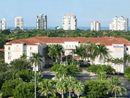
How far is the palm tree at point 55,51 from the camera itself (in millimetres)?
79562

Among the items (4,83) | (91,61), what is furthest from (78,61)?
(4,83)

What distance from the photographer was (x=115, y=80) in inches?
1971

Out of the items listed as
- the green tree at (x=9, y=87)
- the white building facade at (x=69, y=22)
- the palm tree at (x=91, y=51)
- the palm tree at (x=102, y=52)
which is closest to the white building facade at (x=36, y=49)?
the palm tree at (x=102, y=52)

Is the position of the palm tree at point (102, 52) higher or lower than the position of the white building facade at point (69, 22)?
lower

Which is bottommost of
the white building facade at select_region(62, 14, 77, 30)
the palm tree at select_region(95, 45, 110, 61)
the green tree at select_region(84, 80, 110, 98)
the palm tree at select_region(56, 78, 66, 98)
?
the green tree at select_region(84, 80, 110, 98)

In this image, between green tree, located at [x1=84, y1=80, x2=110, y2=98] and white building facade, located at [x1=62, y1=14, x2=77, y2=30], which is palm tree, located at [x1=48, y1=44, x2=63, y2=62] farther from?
white building facade, located at [x1=62, y1=14, x2=77, y2=30]

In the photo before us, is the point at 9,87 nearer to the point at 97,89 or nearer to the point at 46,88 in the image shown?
the point at 46,88

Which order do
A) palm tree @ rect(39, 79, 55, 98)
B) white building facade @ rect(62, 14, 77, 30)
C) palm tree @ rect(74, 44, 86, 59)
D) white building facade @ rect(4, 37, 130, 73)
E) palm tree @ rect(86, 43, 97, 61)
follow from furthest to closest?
white building facade @ rect(62, 14, 77, 30)
palm tree @ rect(74, 44, 86, 59)
palm tree @ rect(86, 43, 97, 61)
white building facade @ rect(4, 37, 130, 73)
palm tree @ rect(39, 79, 55, 98)

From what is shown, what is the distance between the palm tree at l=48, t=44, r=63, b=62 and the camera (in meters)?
79.6

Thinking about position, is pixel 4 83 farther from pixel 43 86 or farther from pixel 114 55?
pixel 114 55

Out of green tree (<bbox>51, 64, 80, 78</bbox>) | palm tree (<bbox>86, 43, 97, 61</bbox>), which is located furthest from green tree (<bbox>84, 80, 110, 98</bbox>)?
palm tree (<bbox>86, 43, 97, 61</bbox>)

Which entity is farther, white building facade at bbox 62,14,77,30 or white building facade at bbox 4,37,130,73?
white building facade at bbox 62,14,77,30

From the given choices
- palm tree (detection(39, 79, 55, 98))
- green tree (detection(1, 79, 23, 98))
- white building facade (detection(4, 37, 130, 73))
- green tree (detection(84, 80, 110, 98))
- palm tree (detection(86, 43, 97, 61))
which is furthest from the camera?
palm tree (detection(86, 43, 97, 61))

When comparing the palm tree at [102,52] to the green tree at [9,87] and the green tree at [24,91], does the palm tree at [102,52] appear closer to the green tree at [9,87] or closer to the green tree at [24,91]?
the green tree at [9,87]
